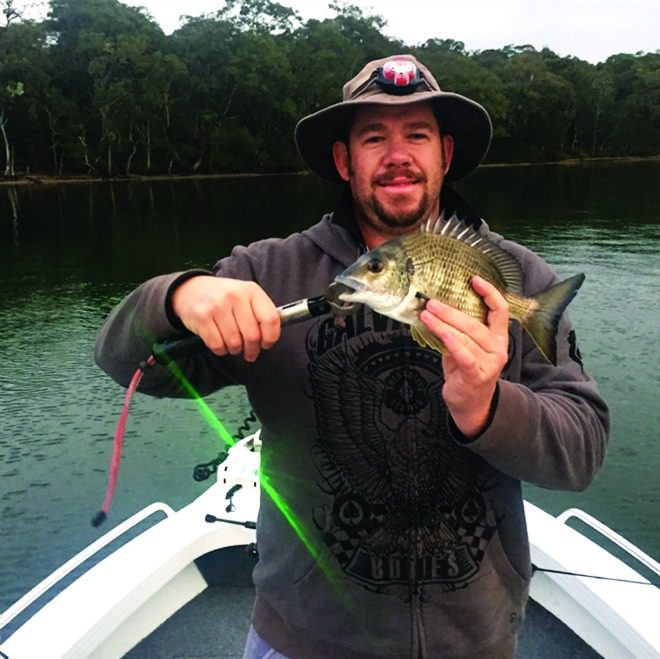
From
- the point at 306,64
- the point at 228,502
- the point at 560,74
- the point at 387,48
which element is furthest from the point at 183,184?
the point at 228,502

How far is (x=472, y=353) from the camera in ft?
5.94

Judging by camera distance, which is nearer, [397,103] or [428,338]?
[428,338]

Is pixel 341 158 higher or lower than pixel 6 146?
lower

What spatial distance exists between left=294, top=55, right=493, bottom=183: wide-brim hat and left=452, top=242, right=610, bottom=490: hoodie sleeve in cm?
64

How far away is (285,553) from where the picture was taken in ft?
7.56

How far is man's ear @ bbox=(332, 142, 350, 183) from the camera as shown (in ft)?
A: 9.18

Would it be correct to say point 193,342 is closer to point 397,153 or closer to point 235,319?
point 235,319

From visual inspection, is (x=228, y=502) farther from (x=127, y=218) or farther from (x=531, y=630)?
(x=127, y=218)

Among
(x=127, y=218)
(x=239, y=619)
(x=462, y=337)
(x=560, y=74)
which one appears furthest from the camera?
(x=560, y=74)

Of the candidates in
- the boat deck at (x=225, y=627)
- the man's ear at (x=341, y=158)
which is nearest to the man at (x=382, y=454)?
the man's ear at (x=341, y=158)

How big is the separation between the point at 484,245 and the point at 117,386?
11207mm

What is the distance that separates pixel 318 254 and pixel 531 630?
2838 mm

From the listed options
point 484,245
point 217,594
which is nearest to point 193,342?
point 484,245

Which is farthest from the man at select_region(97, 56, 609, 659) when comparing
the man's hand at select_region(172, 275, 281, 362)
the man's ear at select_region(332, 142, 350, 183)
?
the man's ear at select_region(332, 142, 350, 183)
